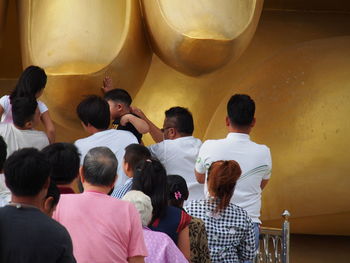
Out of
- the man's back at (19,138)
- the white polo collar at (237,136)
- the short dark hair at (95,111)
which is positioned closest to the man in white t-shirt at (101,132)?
the short dark hair at (95,111)

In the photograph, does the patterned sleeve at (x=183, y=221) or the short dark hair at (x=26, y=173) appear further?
the patterned sleeve at (x=183, y=221)

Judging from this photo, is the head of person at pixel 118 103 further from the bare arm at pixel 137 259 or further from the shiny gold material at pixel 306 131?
the bare arm at pixel 137 259

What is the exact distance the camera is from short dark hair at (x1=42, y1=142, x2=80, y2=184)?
316 cm

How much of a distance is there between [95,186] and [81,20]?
168cm

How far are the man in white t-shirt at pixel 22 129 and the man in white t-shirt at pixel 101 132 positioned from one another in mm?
145

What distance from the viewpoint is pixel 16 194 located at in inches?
106

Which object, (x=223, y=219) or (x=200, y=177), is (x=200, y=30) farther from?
(x=223, y=219)

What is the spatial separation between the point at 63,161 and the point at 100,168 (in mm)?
112

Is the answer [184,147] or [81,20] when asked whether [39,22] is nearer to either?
[81,20]

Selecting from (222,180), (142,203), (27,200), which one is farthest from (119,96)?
(27,200)

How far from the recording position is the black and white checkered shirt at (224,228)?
3674 mm

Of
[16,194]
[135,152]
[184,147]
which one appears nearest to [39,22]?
[184,147]

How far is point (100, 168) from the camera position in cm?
314

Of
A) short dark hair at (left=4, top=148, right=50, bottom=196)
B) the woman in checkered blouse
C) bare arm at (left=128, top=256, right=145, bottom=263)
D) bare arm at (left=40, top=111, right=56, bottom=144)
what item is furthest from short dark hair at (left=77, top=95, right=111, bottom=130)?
short dark hair at (left=4, top=148, right=50, bottom=196)
